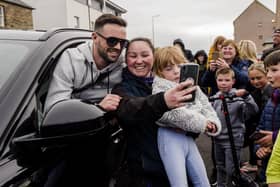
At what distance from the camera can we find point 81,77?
2004 mm

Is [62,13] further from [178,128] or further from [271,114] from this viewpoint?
[178,128]

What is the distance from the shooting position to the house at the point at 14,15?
81.8ft

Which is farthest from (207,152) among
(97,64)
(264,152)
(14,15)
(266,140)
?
(14,15)

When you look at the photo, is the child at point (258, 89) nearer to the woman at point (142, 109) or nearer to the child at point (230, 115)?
the child at point (230, 115)

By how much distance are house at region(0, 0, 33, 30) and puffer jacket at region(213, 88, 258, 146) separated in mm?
23050

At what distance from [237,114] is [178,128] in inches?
76.8

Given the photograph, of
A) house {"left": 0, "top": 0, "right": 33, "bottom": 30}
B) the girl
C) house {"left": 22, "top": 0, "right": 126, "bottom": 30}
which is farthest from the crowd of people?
house {"left": 22, "top": 0, "right": 126, "bottom": 30}

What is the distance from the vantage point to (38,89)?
1.66 m

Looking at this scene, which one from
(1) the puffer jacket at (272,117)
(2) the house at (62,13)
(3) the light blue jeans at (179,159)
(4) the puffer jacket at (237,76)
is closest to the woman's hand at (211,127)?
(3) the light blue jeans at (179,159)

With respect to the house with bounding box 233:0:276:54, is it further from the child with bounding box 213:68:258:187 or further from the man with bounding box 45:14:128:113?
the man with bounding box 45:14:128:113

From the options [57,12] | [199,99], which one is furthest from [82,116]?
[57,12]

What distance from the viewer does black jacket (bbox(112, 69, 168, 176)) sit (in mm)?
1695

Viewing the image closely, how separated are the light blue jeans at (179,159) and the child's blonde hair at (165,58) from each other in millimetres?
414

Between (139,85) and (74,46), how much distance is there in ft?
1.89
